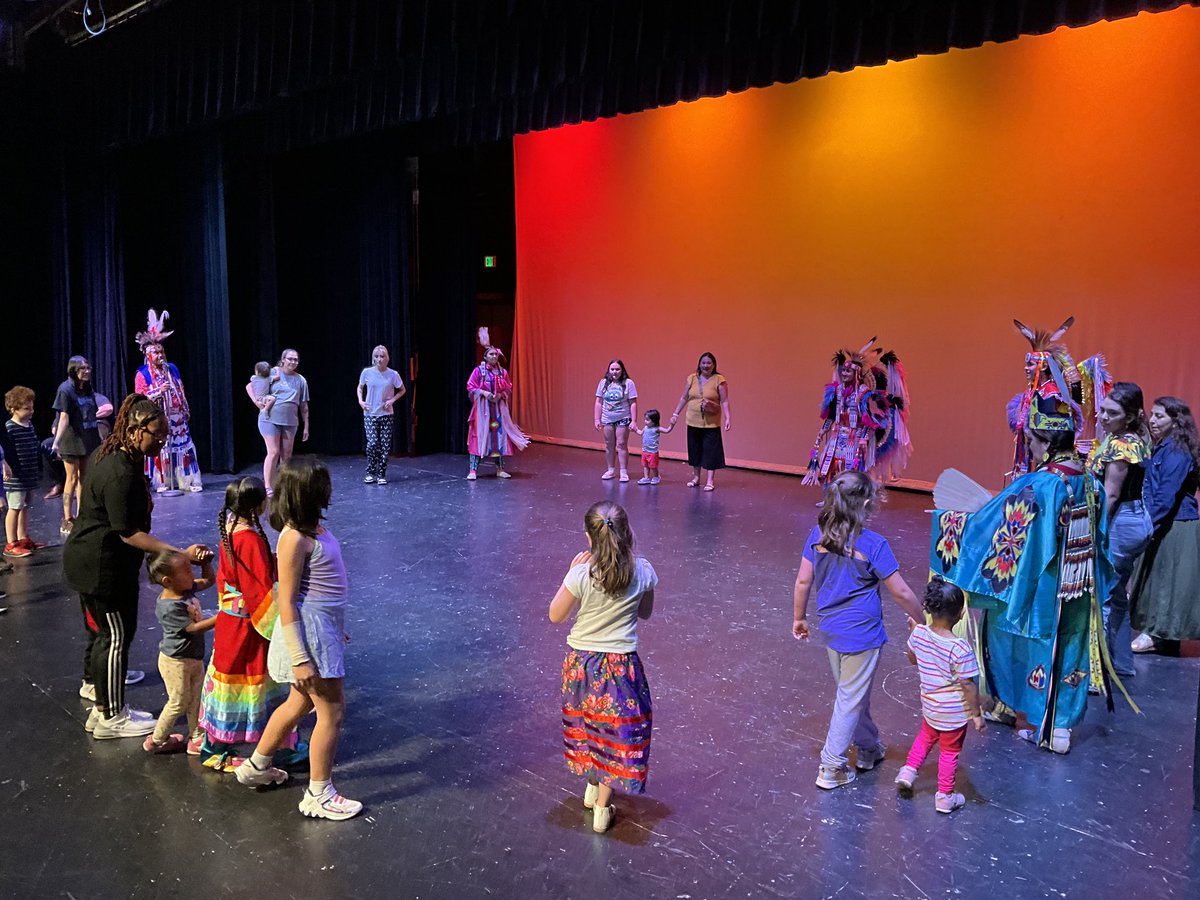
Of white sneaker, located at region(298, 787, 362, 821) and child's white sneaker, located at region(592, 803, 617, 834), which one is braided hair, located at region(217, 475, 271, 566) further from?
child's white sneaker, located at region(592, 803, 617, 834)

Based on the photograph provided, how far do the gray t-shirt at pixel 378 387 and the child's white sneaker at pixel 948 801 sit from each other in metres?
7.71

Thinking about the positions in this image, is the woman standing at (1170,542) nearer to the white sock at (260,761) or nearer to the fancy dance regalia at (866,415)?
the fancy dance regalia at (866,415)

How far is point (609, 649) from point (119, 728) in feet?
7.11

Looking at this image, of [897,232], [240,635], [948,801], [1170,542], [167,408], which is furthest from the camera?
[897,232]

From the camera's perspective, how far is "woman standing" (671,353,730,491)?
32.0 feet

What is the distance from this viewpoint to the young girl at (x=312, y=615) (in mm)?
3064

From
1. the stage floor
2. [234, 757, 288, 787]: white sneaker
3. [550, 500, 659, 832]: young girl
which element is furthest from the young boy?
[550, 500, 659, 832]: young girl

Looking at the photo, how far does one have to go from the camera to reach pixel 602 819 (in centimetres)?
327

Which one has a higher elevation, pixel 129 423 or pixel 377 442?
pixel 129 423

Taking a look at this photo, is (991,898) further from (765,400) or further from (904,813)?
(765,400)

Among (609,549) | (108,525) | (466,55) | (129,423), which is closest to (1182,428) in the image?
(609,549)

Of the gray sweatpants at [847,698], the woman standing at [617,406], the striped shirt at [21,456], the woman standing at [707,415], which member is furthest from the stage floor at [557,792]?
the woman standing at [617,406]

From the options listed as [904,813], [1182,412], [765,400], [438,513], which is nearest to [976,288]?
[765,400]

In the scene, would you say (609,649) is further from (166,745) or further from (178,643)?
(166,745)
